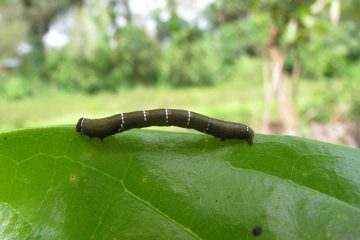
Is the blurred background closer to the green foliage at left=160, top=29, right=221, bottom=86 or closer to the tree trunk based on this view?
the green foliage at left=160, top=29, right=221, bottom=86

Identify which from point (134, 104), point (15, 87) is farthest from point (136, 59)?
point (134, 104)

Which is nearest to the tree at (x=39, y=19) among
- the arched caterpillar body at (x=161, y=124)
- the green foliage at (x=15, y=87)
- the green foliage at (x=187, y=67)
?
the green foliage at (x=15, y=87)

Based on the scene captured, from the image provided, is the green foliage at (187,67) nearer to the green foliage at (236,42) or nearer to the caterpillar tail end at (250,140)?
the green foliage at (236,42)

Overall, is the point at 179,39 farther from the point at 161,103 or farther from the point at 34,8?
the point at 34,8

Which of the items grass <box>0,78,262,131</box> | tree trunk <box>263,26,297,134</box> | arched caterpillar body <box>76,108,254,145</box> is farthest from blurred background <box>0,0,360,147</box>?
arched caterpillar body <box>76,108,254,145</box>

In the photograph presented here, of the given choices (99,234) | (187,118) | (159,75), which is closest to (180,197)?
(99,234)

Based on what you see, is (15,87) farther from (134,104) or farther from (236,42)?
(236,42)
